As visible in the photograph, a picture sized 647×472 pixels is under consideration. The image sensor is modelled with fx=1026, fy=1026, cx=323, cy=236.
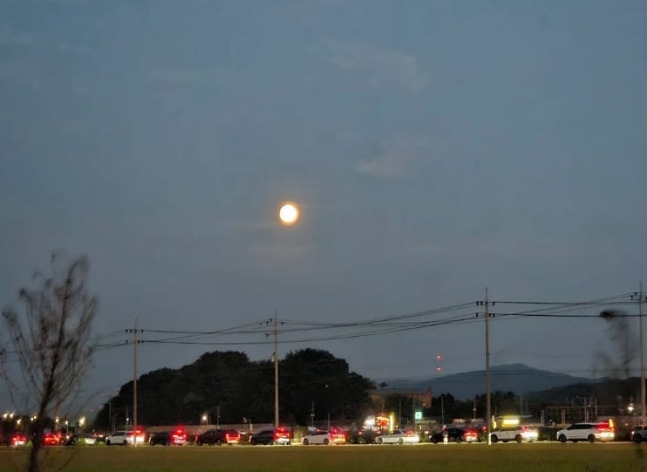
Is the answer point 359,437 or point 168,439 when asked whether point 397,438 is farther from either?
point 168,439

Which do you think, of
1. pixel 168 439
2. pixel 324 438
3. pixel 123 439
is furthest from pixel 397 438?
pixel 123 439

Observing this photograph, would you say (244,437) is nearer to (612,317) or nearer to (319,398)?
(319,398)

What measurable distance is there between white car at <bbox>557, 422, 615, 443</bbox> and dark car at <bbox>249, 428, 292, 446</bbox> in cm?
2544

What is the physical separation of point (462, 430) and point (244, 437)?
78.1 ft

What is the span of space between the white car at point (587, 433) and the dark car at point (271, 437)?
2544cm

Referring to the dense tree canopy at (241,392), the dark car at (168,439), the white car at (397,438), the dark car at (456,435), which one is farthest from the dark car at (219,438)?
the dense tree canopy at (241,392)

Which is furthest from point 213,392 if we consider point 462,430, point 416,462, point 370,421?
point 416,462

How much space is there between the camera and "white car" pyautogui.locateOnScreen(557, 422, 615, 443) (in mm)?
86125

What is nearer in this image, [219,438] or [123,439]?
[219,438]

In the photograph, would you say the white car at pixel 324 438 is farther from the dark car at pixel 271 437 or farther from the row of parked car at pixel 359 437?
the dark car at pixel 271 437

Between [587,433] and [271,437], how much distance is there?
29.0 meters

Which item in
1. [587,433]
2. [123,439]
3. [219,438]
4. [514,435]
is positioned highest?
[587,433]

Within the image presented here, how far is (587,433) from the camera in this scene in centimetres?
8712

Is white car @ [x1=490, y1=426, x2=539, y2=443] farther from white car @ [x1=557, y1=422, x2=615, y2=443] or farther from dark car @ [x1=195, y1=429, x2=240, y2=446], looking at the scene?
dark car @ [x1=195, y1=429, x2=240, y2=446]
